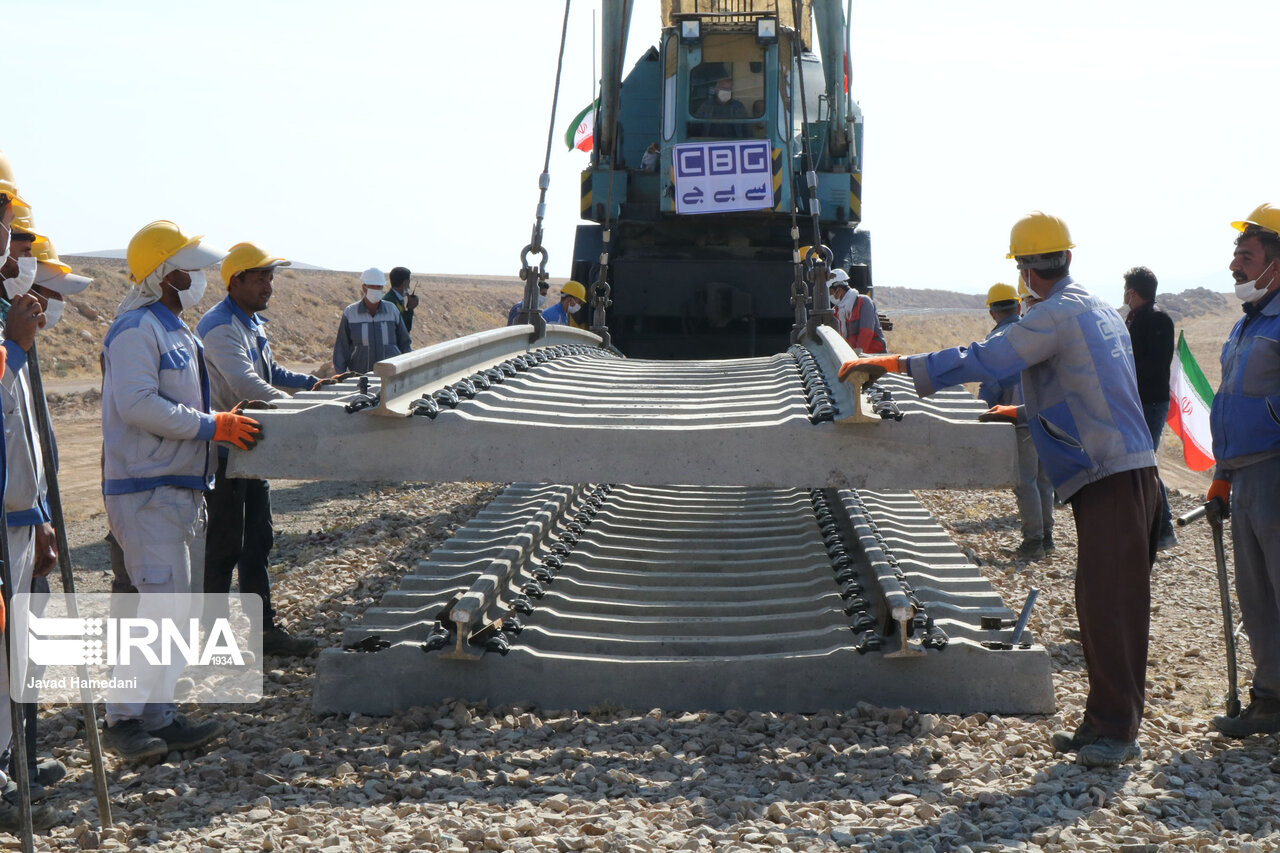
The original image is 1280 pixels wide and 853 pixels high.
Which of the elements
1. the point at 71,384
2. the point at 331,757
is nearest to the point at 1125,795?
the point at 331,757

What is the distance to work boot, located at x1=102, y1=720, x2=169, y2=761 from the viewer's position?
4406 millimetres

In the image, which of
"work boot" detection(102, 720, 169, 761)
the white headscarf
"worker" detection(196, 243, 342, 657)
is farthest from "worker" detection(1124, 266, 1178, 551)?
"work boot" detection(102, 720, 169, 761)

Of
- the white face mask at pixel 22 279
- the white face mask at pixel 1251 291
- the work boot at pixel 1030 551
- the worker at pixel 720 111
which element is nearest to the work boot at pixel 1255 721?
the white face mask at pixel 1251 291

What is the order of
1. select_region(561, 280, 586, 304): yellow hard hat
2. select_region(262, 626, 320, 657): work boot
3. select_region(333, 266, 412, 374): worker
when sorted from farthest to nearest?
select_region(561, 280, 586, 304): yellow hard hat < select_region(333, 266, 412, 374): worker < select_region(262, 626, 320, 657): work boot

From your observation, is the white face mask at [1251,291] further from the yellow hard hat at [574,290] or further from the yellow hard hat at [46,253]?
the yellow hard hat at [574,290]

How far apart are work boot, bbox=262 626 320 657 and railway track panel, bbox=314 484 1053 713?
1.73ft

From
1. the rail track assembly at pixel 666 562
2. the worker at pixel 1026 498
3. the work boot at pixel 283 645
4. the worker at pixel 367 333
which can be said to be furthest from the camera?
the worker at pixel 367 333

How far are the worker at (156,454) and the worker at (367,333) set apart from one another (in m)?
5.10

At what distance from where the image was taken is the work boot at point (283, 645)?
6.03 meters

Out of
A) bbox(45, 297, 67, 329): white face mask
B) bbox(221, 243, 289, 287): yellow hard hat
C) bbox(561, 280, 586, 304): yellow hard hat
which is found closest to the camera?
bbox(45, 297, 67, 329): white face mask

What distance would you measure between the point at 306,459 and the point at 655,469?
1244 mm

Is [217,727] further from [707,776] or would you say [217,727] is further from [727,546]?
[727,546]

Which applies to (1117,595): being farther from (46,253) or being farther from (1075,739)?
(46,253)

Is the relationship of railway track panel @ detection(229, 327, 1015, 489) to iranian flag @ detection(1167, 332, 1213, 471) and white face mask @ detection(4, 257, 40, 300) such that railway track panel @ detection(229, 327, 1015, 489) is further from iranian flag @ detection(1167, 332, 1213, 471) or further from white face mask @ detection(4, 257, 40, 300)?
iranian flag @ detection(1167, 332, 1213, 471)
